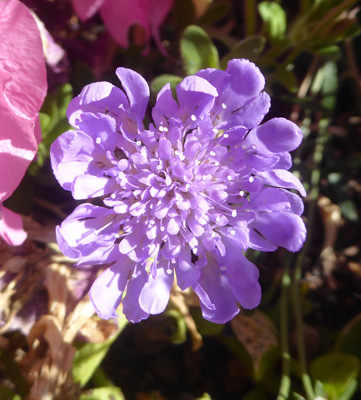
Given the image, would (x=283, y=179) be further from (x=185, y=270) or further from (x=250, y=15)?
(x=250, y=15)

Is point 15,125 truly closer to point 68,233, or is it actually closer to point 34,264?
point 68,233

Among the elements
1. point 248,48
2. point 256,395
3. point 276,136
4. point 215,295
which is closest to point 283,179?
point 276,136

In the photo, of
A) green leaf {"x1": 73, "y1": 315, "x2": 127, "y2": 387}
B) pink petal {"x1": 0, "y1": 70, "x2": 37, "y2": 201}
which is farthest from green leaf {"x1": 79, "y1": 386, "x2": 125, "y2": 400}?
pink petal {"x1": 0, "y1": 70, "x2": 37, "y2": 201}

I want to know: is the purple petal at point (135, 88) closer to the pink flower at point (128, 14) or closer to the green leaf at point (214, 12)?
the pink flower at point (128, 14)

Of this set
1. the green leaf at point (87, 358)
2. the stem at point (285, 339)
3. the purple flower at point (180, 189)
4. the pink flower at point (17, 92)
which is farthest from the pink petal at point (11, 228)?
the stem at point (285, 339)

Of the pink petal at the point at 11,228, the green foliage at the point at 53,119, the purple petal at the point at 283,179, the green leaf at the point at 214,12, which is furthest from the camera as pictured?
the green leaf at the point at 214,12

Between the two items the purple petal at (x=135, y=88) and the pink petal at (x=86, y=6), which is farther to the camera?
the pink petal at (x=86, y=6)

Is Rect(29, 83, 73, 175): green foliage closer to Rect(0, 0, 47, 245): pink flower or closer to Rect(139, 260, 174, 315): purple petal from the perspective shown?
Rect(0, 0, 47, 245): pink flower
